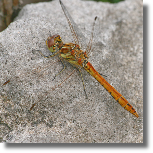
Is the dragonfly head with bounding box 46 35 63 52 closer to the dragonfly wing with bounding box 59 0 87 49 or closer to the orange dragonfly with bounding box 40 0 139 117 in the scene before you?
the orange dragonfly with bounding box 40 0 139 117

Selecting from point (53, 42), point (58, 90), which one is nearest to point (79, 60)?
point (53, 42)

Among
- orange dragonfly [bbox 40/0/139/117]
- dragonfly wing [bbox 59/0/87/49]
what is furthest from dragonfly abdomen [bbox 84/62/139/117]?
dragonfly wing [bbox 59/0/87/49]

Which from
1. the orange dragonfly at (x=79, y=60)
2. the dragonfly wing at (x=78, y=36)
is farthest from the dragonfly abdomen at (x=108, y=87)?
the dragonfly wing at (x=78, y=36)

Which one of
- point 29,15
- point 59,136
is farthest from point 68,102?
point 29,15

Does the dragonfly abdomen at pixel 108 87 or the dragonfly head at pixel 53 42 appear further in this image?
the dragonfly abdomen at pixel 108 87

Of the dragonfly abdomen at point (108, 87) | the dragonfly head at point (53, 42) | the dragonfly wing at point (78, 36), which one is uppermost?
the dragonfly head at point (53, 42)

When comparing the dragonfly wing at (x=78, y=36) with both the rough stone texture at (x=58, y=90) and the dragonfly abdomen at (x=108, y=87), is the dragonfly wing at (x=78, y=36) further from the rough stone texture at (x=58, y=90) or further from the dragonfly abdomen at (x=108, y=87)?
the dragonfly abdomen at (x=108, y=87)

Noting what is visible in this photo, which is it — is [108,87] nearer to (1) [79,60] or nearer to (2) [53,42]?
(1) [79,60]

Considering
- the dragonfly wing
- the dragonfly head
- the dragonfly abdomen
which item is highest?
the dragonfly head
